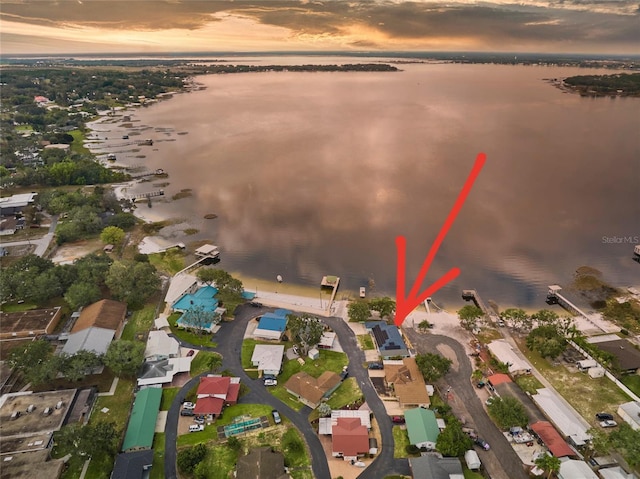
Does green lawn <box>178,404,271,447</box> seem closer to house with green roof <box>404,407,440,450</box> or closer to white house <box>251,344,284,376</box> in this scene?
white house <box>251,344,284,376</box>

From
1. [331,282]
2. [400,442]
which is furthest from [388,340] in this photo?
[331,282]

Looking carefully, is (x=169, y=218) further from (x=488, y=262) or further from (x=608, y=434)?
(x=608, y=434)

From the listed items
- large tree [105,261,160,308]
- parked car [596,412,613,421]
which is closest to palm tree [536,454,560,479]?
parked car [596,412,613,421]

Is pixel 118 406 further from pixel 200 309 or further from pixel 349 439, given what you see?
pixel 349 439

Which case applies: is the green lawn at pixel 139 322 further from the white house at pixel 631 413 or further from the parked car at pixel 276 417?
the white house at pixel 631 413

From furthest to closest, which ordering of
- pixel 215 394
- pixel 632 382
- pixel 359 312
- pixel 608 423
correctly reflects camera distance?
pixel 359 312 → pixel 632 382 → pixel 215 394 → pixel 608 423

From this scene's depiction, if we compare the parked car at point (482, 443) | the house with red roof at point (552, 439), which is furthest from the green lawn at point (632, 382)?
the parked car at point (482, 443)

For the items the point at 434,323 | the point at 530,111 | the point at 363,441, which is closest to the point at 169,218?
the point at 434,323
